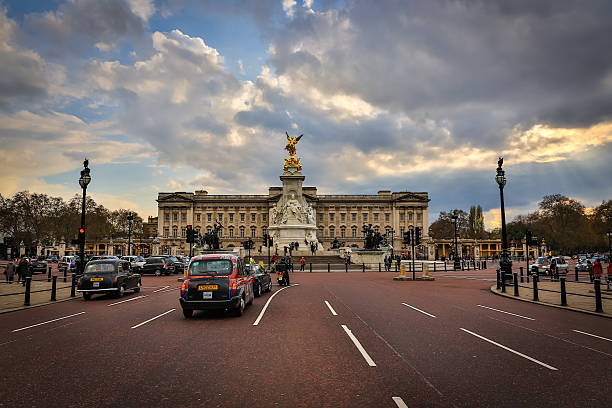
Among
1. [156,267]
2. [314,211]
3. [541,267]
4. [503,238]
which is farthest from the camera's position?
[314,211]

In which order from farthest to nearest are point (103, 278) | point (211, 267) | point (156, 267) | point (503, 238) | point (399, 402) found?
point (156, 267) < point (503, 238) < point (103, 278) < point (211, 267) < point (399, 402)

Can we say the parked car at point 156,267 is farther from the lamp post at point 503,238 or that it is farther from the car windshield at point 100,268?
the lamp post at point 503,238

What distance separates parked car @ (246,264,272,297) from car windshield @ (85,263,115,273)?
19.7 ft

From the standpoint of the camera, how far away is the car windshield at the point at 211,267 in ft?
43.4

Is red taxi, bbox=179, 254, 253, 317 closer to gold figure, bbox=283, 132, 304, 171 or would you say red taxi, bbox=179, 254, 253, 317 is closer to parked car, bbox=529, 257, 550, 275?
parked car, bbox=529, 257, 550, 275

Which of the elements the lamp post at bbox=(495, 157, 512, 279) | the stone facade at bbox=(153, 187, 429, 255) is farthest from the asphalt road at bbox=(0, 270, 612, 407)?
the stone facade at bbox=(153, 187, 429, 255)

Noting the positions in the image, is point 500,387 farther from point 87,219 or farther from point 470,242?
point 470,242

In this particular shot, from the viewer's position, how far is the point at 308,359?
789 centimetres

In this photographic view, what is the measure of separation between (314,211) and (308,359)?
123 m

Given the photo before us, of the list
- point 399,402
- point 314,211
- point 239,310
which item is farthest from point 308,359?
point 314,211

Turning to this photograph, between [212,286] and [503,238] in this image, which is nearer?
[212,286]

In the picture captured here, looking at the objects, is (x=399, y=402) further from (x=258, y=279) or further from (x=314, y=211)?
(x=314, y=211)

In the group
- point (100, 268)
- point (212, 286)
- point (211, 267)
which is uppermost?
point (211, 267)

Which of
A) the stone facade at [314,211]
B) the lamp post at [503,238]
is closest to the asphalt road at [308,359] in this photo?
the lamp post at [503,238]
